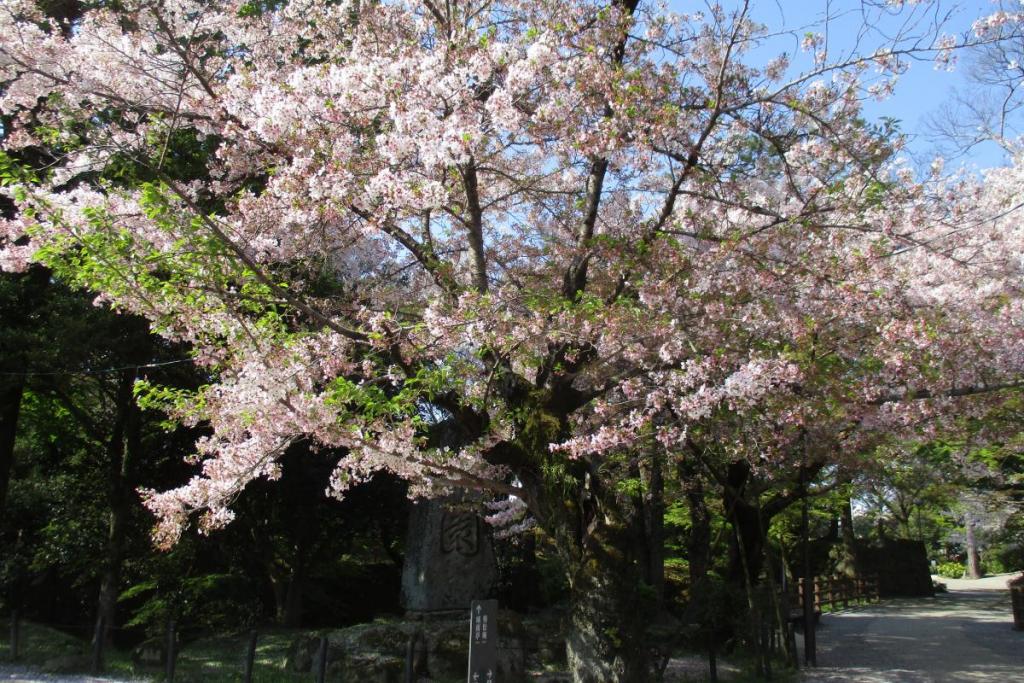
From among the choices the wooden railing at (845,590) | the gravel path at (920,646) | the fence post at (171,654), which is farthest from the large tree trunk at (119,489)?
the wooden railing at (845,590)

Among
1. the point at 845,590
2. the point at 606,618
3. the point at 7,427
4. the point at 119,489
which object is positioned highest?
the point at 7,427

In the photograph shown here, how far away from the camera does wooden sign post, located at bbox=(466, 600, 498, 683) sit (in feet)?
18.4

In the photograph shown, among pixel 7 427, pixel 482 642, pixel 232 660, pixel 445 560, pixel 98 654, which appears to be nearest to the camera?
pixel 482 642

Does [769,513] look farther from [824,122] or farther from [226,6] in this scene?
[226,6]

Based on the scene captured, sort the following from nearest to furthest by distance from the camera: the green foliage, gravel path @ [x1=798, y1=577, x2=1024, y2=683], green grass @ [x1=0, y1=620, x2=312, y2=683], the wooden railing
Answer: gravel path @ [x1=798, y1=577, x2=1024, y2=683] → green grass @ [x1=0, y1=620, x2=312, y2=683] → the wooden railing → the green foliage

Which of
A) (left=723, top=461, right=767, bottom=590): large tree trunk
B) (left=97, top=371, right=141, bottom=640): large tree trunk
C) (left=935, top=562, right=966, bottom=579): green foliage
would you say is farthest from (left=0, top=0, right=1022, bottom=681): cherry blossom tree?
(left=935, top=562, right=966, bottom=579): green foliage

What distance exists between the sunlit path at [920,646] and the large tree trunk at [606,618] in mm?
4398

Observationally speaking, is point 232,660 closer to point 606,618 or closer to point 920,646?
point 606,618

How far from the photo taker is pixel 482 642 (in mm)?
5754

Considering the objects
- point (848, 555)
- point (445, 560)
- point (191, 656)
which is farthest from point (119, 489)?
point (848, 555)

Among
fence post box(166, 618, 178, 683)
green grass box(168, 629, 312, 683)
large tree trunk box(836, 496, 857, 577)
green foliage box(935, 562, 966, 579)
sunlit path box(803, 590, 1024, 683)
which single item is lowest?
green grass box(168, 629, 312, 683)

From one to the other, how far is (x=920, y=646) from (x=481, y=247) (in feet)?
33.8

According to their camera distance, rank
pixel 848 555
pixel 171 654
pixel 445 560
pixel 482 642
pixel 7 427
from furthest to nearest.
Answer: pixel 848 555, pixel 7 427, pixel 445 560, pixel 171 654, pixel 482 642

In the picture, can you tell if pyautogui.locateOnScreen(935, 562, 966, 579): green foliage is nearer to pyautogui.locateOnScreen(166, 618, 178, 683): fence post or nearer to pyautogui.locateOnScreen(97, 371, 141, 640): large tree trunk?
pyautogui.locateOnScreen(97, 371, 141, 640): large tree trunk
